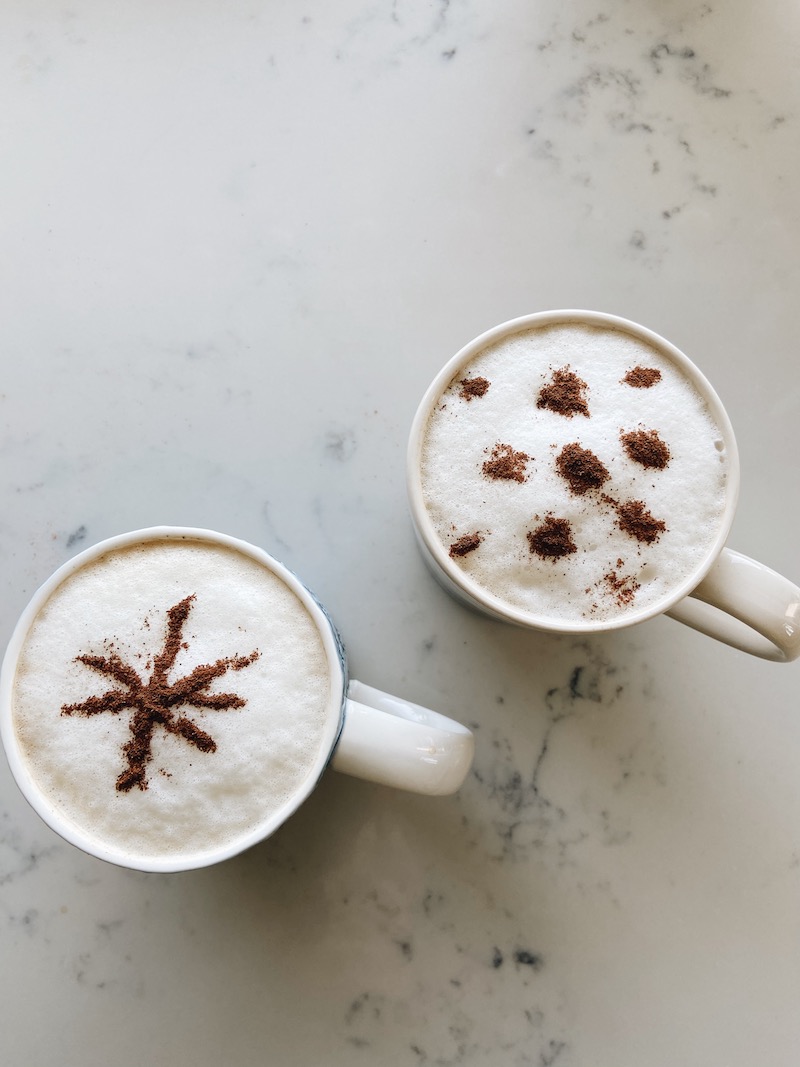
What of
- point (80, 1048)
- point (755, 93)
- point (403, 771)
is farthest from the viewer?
point (755, 93)

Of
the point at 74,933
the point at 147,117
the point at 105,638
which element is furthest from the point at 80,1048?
the point at 147,117

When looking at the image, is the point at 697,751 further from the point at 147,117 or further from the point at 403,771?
the point at 147,117

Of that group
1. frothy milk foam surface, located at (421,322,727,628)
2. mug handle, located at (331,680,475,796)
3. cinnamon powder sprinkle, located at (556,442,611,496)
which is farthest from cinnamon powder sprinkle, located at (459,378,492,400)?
mug handle, located at (331,680,475,796)

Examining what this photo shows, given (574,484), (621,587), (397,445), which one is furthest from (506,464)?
(397,445)

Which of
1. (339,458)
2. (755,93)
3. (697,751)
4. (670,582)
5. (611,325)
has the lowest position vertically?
(697,751)

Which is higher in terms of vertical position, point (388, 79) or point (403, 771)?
point (388, 79)

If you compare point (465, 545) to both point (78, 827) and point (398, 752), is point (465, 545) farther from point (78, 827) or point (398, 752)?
point (78, 827)

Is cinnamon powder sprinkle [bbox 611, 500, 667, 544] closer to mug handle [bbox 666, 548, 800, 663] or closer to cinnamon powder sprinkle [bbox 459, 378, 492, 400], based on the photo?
mug handle [bbox 666, 548, 800, 663]

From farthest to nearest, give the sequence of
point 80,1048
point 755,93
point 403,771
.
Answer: point 755,93
point 80,1048
point 403,771

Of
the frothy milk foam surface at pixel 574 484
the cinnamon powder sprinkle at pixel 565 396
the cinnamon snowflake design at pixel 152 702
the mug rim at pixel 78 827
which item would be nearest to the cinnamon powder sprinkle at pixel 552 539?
the frothy milk foam surface at pixel 574 484
